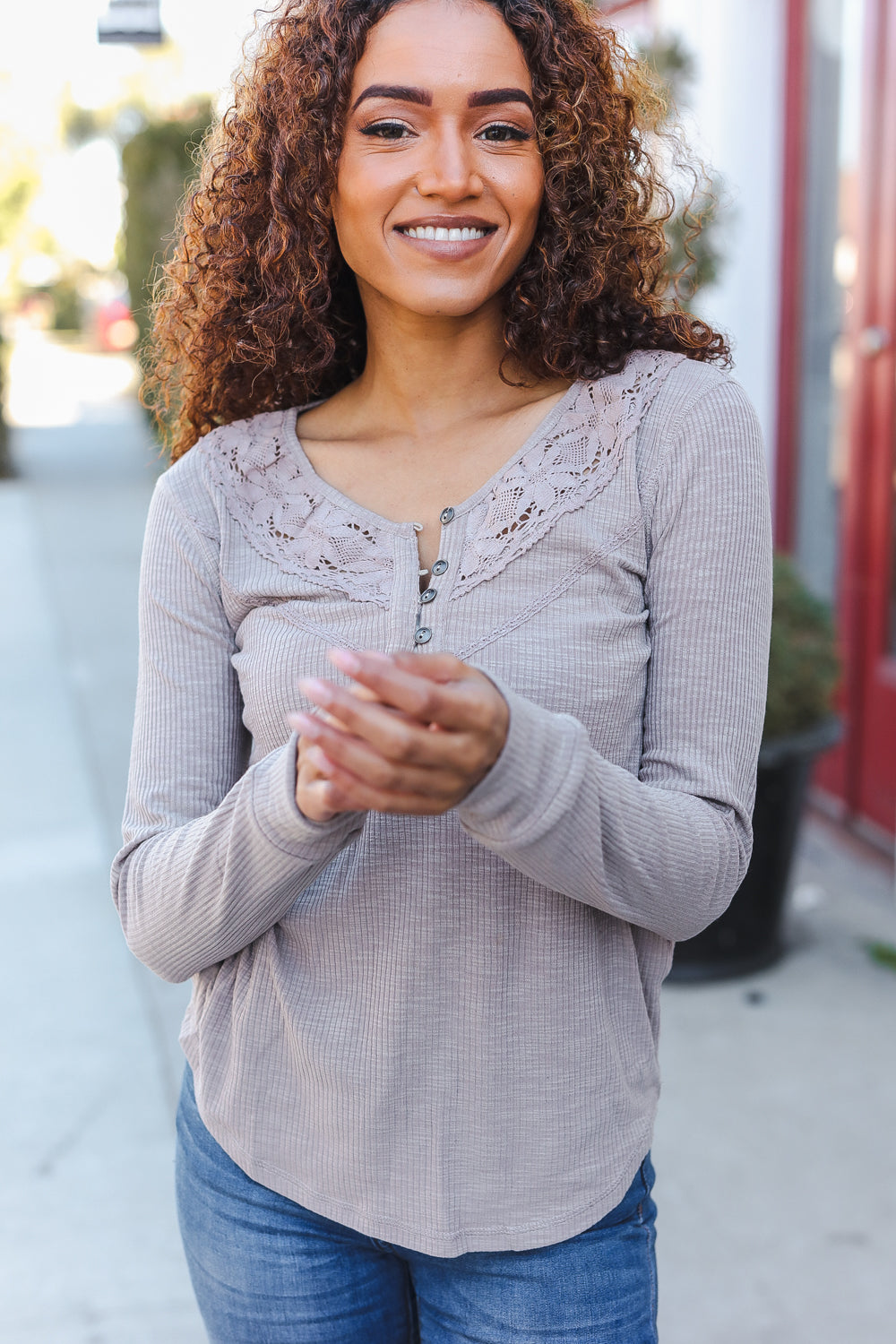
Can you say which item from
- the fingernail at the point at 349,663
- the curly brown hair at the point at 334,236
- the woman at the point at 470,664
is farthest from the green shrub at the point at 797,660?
the fingernail at the point at 349,663

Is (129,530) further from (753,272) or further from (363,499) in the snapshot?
(363,499)

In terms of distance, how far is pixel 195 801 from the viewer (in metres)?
1.34

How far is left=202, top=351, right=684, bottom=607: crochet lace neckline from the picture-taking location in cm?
130

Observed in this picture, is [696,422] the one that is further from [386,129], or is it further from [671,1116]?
[671,1116]

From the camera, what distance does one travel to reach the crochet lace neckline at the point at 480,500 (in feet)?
4.27

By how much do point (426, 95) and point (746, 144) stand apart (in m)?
3.69

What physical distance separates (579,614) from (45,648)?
5.46 metres

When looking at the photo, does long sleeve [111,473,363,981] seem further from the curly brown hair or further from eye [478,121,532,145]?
eye [478,121,532,145]

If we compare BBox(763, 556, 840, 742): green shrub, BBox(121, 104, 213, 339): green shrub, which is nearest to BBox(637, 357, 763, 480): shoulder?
BBox(763, 556, 840, 742): green shrub

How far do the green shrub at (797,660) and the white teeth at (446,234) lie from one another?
2177mm

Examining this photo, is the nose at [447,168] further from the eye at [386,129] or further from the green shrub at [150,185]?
Result: the green shrub at [150,185]

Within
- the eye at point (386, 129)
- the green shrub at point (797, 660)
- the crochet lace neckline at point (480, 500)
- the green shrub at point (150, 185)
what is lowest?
the green shrub at point (797, 660)

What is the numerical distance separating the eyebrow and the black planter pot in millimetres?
2274

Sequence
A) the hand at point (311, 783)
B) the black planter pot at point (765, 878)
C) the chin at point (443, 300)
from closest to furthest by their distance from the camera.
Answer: the hand at point (311, 783) < the chin at point (443, 300) < the black planter pot at point (765, 878)
